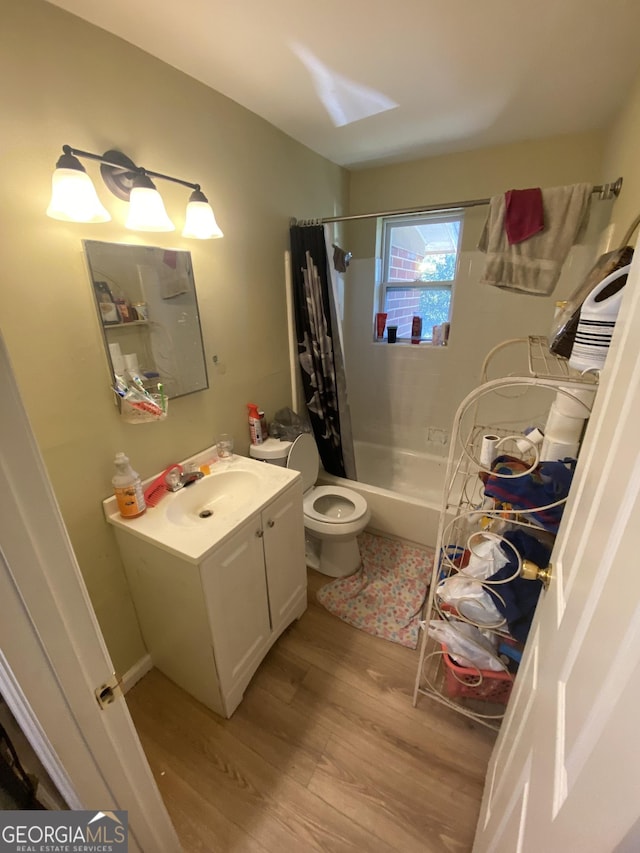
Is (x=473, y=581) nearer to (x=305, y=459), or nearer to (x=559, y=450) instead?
(x=559, y=450)

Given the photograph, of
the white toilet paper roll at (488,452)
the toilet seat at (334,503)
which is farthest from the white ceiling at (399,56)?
the toilet seat at (334,503)

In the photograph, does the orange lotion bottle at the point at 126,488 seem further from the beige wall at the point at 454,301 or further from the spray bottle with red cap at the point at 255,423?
the beige wall at the point at 454,301

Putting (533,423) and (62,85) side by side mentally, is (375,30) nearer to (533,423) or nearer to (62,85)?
(62,85)

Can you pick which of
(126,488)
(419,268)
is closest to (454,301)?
(419,268)

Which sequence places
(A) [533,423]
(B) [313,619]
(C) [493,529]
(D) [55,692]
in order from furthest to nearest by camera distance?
(A) [533,423] < (B) [313,619] < (C) [493,529] < (D) [55,692]

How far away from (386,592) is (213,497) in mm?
1074

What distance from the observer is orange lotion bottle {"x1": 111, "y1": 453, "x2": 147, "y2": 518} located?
48.2 inches

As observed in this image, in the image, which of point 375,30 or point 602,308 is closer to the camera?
point 602,308

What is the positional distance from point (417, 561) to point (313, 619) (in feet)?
2.32

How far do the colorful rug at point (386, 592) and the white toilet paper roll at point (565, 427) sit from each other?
3.81 ft

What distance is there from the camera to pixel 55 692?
0.53 meters

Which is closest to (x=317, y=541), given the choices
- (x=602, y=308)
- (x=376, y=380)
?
(x=376, y=380)

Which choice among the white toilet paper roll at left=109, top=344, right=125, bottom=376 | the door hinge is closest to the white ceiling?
the white toilet paper roll at left=109, top=344, right=125, bottom=376

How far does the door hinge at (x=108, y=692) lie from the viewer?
0.60m
